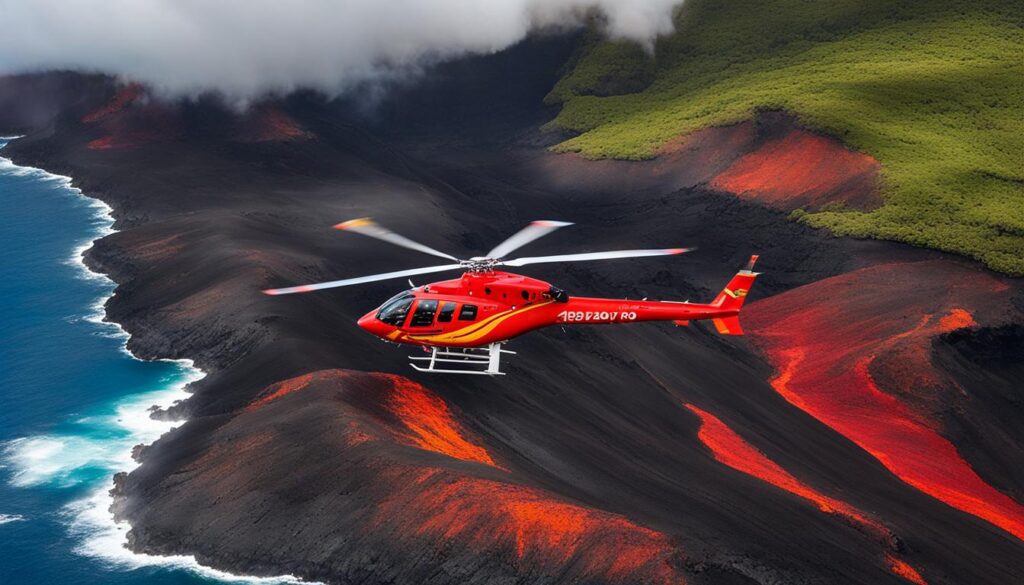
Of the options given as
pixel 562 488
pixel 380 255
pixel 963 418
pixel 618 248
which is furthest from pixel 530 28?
pixel 562 488

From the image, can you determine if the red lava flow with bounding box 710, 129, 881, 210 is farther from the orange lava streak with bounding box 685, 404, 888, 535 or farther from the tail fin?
the tail fin

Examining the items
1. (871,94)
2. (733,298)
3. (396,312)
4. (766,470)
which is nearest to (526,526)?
(396,312)

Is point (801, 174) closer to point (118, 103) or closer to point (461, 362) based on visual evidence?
point (118, 103)

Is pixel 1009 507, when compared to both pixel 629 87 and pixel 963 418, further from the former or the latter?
pixel 629 87

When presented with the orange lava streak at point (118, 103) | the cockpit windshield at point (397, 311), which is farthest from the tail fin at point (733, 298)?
the orange lava streak at point (118, 103)

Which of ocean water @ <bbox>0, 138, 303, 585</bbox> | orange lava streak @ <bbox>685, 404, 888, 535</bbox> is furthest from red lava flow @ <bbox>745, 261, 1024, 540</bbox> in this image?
ocean water @ <bbox>0, 138, 303, 585</bbox>
